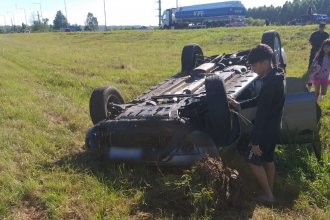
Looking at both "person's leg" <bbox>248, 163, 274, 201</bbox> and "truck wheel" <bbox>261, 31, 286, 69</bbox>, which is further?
"truck wheel" <bbox>261, 31, 286, 69</bbox>

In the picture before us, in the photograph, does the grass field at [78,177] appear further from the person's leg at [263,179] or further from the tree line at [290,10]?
the tree line at [290,10]

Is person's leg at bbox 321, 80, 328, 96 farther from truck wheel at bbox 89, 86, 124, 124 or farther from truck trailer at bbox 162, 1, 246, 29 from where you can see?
truck trailer at bbox 162, 1, 246, 29

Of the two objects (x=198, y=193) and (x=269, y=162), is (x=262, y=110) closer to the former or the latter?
(x=269, y=162)

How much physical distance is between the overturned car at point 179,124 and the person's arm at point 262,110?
49cm

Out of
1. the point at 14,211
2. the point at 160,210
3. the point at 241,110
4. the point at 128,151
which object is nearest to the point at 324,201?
the point at 241,110

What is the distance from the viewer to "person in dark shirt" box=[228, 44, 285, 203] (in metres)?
3.58

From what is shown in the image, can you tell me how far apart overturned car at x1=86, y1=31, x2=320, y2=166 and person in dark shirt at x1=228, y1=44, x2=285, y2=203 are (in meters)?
0.46

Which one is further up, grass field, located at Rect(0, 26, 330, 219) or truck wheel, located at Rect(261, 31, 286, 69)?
truck wheel, located at Rect(261, 31, 286, 69)

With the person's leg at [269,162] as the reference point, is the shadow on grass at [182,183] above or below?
below

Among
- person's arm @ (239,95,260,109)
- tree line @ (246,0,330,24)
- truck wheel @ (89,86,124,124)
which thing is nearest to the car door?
person's arm @ (239,95,260,109)

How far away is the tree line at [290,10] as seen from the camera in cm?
7388

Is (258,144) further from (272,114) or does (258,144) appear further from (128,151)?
(128,151)

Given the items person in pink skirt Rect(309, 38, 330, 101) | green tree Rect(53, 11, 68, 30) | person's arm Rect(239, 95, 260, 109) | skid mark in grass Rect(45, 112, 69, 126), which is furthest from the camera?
green tree Rect(53, 11, 68, 30)

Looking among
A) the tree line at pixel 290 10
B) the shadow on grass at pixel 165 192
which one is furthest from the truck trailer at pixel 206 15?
the shadow on grass at pixel 165 192
